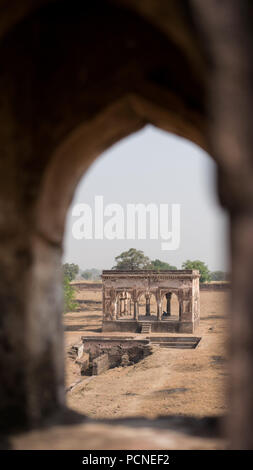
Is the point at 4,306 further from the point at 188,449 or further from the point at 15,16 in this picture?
the point at 15,16

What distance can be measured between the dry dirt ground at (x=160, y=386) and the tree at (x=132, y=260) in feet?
105

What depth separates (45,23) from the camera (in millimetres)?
3562

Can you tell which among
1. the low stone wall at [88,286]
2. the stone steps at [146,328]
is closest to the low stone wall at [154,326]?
the stone steps at [146,328]

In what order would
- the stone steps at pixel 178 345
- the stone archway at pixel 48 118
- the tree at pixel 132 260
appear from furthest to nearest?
1. the tree at pixel 132 260
2. the stone steps at pixel 178 345
3. the stone archway at pixel 48 118

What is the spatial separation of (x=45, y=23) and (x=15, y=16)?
→ 2.08ft

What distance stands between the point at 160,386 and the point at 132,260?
136ft

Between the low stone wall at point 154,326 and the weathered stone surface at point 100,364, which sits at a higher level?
the low stone wall at point 154,326

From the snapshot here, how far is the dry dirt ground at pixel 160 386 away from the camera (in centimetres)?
1166

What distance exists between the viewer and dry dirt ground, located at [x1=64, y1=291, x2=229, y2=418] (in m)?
11.7

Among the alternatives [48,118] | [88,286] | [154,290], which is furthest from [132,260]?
[48,118]

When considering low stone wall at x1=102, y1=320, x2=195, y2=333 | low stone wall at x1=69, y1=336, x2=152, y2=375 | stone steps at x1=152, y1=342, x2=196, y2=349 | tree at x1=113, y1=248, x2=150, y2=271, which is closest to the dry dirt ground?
low stone wall at x1=69, y1=336, x2=152, y2=375

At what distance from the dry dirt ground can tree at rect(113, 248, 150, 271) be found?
3202 centimetres

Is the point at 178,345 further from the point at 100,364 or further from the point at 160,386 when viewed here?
the point at 160,386

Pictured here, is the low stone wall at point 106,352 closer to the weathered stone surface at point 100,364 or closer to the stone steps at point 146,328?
the weathered stone surface at point 100,364
